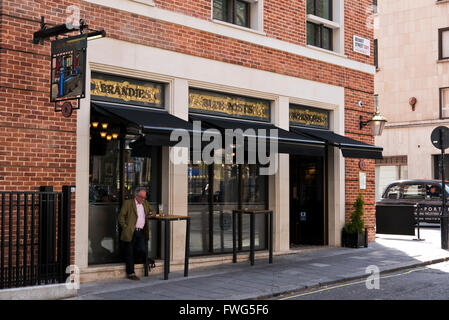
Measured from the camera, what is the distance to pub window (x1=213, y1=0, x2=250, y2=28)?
40.8ft

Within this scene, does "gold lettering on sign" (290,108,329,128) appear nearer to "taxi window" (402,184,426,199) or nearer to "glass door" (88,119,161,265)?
"glass door" (88,119,161,265)

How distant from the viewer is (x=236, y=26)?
40.5 feet

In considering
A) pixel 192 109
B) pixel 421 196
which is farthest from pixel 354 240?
pixel 421 196

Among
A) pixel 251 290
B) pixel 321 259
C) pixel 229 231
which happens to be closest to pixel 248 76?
pixel 229 231

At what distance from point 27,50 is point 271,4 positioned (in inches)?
241

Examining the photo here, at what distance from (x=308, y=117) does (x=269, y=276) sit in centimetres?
536

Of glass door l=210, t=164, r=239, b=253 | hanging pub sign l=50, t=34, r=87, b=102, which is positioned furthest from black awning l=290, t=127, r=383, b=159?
hanging pub sign l=50, t=34, r=87, b=102

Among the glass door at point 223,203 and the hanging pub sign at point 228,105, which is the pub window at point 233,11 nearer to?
the hanging pub sign at point 228,105

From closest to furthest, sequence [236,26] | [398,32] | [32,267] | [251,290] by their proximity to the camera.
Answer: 1. [32,267]
2. [251,290]
3. [236,26]
4. [398,32]

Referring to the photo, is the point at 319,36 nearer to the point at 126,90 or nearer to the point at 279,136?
the point at 279,136

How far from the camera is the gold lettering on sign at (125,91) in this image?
1020 cm

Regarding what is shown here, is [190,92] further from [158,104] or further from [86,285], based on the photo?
[86,285]

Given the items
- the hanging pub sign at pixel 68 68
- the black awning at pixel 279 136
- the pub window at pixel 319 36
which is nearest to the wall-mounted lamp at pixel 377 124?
the pub window at pixel 319 36

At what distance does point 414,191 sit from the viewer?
72.5 feet
